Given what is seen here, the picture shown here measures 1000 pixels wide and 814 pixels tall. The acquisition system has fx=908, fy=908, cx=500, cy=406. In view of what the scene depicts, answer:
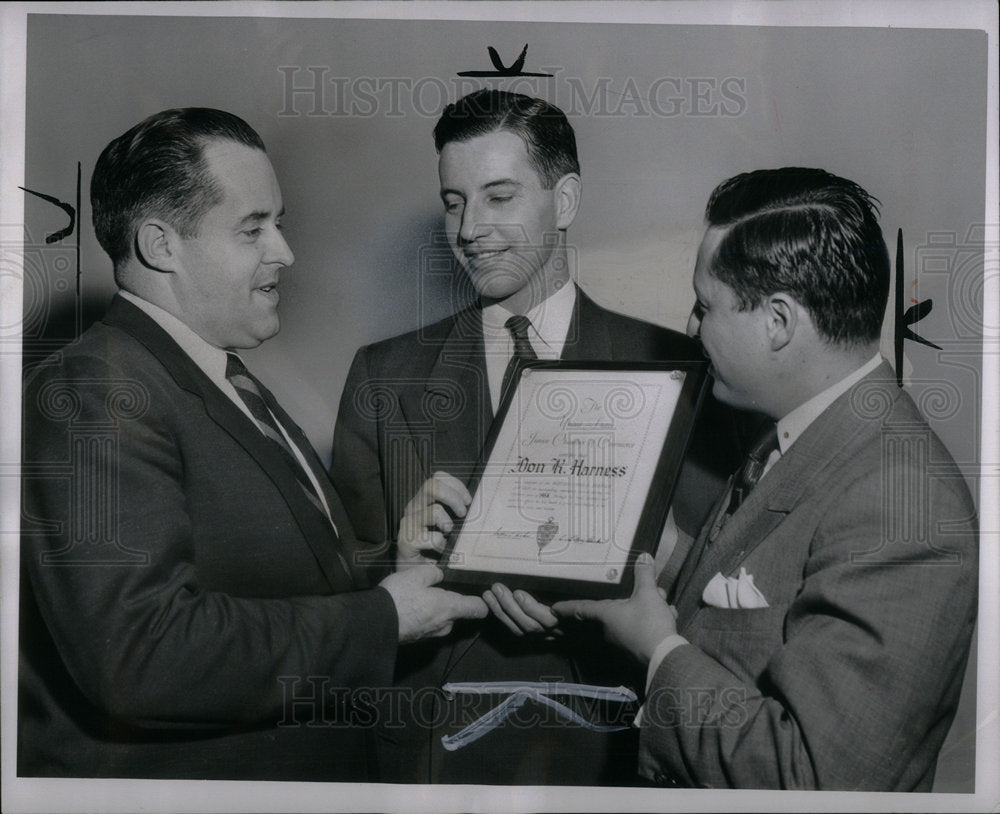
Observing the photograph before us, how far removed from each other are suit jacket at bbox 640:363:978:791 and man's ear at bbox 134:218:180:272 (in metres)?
1.38

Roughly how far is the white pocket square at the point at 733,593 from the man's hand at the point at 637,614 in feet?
0.33

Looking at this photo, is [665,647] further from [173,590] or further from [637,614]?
[173,590]

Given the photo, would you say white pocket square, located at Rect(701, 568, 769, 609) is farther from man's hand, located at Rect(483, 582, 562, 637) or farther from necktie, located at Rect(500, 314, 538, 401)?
necktie, located at Rect(500, 314, 538, 401)

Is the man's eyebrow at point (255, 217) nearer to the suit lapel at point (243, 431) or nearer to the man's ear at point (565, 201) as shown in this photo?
the suit lapel at point (243, 431)

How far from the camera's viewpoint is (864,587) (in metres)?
1.96

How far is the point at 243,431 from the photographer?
2.05 m

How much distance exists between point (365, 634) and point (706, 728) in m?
0.81

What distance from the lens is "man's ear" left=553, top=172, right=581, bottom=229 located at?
216cm

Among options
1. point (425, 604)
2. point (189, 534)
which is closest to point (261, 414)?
point (189, 534)

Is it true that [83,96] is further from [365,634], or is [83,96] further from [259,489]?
[365,634]

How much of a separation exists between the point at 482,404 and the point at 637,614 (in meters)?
0.60

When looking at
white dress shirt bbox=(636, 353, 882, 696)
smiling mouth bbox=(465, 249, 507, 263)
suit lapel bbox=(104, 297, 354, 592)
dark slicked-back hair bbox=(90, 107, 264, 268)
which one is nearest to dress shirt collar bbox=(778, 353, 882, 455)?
white dress shirt bbox=(636, 353, 882, 696)

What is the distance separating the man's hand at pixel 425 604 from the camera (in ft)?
6.88

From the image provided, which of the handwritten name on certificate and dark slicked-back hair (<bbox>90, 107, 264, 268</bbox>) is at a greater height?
dark slicked-back hair (<bbox>90, 107, 264, 268</bbox>)
